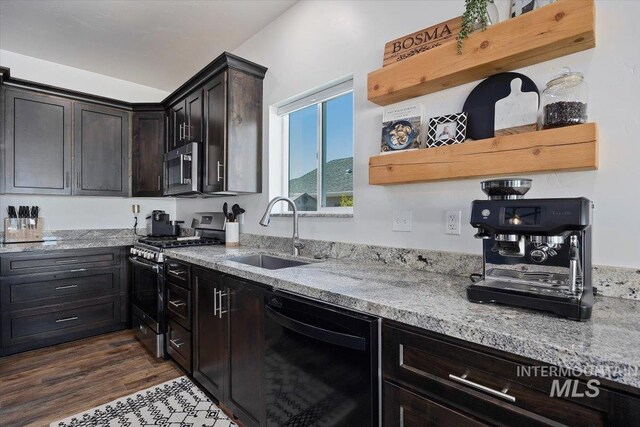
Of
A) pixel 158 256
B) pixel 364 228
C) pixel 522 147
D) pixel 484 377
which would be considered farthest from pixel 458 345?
pixel 158 256

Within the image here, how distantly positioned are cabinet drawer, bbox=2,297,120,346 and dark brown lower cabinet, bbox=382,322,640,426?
3.12 metres

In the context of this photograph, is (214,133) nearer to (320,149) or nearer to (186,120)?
(186,120)

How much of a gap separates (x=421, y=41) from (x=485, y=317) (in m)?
1.35

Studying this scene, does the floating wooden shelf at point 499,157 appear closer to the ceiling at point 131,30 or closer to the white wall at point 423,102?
the white wall at point 423,102

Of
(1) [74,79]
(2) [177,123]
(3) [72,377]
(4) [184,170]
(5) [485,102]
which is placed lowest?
(3) [72,377]

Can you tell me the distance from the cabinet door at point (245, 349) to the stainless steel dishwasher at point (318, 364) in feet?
0.32

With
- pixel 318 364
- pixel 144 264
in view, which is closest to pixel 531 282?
pixel 318 364

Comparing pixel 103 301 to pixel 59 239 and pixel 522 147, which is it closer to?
pixel 59 239

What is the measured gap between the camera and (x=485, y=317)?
33.9 inches

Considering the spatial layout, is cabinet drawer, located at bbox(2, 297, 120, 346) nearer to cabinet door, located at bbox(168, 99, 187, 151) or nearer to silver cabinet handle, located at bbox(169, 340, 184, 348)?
silver cabinet handle, located at bbox(169, 340, 184, 348)

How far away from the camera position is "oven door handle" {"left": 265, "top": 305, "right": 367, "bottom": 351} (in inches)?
41.4

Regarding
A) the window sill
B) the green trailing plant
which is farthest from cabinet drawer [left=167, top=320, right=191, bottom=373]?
the green trailing plant

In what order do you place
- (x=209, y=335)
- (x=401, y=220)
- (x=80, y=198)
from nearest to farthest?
(x=401, y=220) → (x=209, y=335) → (x=80, y=198)

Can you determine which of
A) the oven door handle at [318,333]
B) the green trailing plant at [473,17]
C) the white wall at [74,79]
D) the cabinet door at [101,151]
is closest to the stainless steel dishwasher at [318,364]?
the oven door handle at [318,333]
